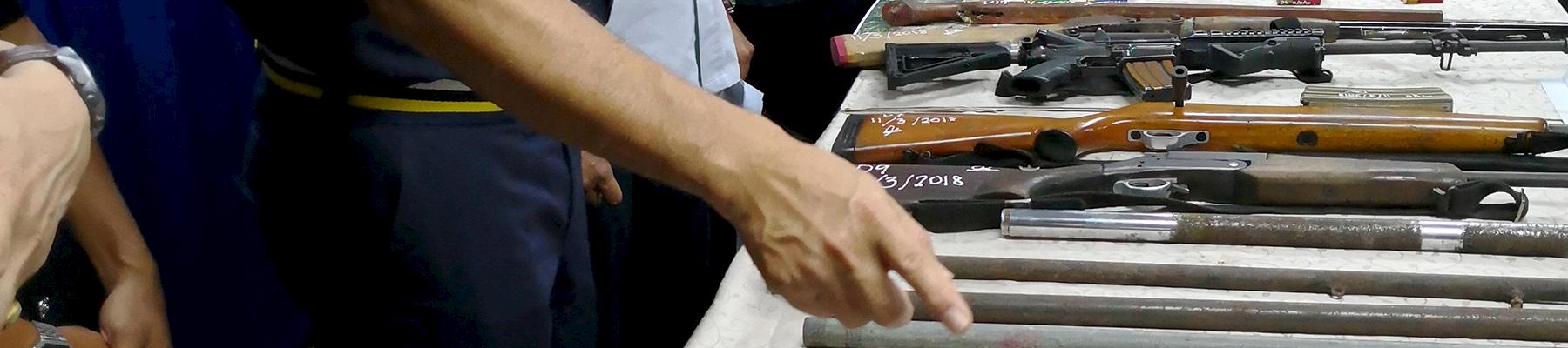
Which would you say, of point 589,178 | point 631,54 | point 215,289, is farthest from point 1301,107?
point 215,289

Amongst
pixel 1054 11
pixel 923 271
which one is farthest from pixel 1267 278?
pixel 1054 11

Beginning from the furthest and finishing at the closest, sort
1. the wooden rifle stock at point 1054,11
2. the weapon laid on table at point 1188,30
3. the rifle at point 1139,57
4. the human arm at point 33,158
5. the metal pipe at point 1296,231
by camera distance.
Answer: the wooden rifle stock at point 1054,11, the weapon laid on table at point 1188,30, the rifle at point 1139,57, the metal pipe at point 1296,231, the human arm at point 33,158

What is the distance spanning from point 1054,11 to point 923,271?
4.52 feet

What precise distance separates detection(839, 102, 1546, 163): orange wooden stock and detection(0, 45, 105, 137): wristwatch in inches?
28.0

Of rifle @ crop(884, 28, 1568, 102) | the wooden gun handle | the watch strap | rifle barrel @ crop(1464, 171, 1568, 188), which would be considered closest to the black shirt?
the watch strap

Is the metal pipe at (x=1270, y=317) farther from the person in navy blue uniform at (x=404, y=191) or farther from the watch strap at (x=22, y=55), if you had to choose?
the watch strap at (x=22, y=55)

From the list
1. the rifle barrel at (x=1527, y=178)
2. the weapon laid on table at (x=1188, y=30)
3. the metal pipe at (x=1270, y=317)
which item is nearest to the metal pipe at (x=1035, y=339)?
the metal pipe at (x=1270, y=317)

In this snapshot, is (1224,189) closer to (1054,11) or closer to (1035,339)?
(1035,339)

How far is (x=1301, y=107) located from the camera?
1.22m

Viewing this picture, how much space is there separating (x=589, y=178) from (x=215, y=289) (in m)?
0.59

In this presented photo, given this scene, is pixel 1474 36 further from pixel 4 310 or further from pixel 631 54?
pixel 4 310

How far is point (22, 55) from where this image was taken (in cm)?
53

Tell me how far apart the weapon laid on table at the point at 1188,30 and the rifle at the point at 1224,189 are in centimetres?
49

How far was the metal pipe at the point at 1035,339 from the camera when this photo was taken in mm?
782
